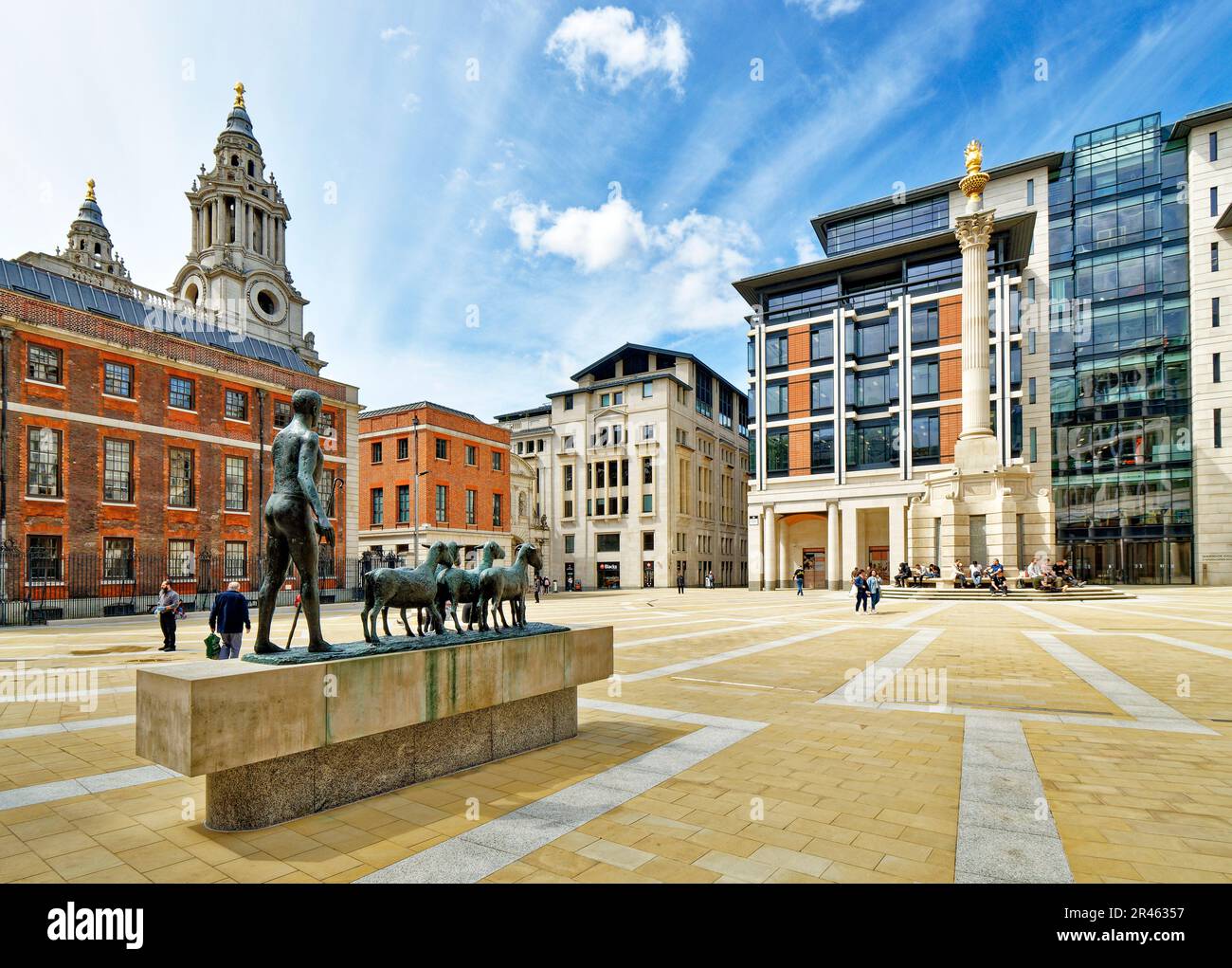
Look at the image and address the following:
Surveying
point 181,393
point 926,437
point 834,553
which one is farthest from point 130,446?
point 926,437

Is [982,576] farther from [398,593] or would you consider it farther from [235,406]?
[235,406]

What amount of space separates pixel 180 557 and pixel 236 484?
4997 millimetres

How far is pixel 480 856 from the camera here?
474 centimetres

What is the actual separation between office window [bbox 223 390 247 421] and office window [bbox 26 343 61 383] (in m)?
7.74

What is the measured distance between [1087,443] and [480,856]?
67.0 m

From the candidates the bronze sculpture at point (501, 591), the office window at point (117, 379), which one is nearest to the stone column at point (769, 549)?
the office window at point (117, 379)

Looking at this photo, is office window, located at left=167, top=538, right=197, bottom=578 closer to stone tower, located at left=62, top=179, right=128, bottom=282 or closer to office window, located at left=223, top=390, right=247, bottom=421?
office window, located at left=223, top=390, right=247, bottom=421

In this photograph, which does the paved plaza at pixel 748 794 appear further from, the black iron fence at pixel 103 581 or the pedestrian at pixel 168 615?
the black iron fence at pixel 103 581

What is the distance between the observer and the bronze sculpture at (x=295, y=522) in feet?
19.4

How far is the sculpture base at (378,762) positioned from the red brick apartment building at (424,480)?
1591 inches

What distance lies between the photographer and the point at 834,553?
2219 inches
